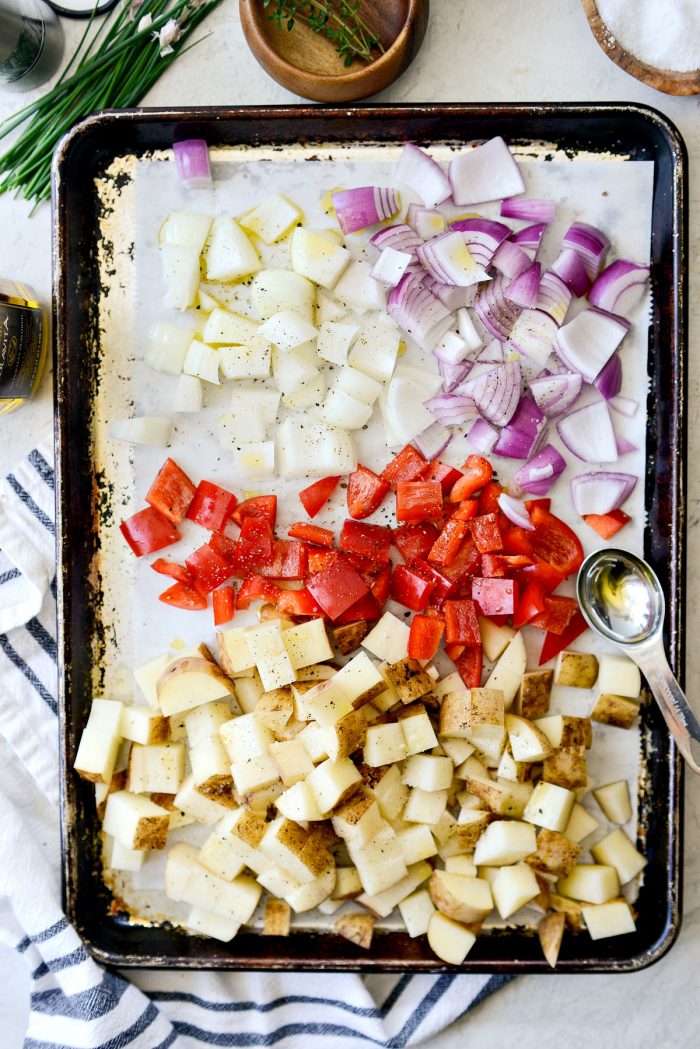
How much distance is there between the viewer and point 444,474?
1.95 m

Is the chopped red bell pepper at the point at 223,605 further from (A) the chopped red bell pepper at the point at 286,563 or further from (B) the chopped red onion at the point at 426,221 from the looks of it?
(B) the chopped red onion at the point at 426,221

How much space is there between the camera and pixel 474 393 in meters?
1.94

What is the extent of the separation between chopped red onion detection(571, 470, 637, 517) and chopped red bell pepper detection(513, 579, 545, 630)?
0.20 m

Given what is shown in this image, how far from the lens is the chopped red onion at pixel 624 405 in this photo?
1956mm

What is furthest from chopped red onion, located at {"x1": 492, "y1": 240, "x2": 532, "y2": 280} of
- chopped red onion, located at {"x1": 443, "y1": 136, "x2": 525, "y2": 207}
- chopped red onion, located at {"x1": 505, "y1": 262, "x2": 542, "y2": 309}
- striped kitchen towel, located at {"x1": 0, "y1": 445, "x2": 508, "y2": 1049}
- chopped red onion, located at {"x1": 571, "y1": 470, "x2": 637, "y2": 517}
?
striped kitchen towel, located at {"x1": 0, "y1": 445, "x2": 508, "y2": 1049}

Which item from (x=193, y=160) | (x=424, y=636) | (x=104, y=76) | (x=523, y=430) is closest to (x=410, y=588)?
(x=424, y=636)

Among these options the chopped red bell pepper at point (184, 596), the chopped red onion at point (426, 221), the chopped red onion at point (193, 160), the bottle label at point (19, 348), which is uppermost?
the chopped red onion at point (193, 160)

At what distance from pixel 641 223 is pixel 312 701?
126 centimetres

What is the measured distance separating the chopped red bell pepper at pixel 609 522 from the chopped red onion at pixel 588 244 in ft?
1.72

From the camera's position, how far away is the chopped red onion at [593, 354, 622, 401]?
192cm

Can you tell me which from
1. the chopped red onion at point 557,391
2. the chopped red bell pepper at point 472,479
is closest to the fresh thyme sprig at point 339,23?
the chopped red onion at point 557,391

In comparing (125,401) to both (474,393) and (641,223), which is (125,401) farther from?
(641,223)

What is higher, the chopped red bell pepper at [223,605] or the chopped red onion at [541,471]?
the chopped red bell pepper at [223,605]

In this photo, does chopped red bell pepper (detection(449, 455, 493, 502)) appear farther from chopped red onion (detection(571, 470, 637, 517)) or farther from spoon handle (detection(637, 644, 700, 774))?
spoon handle (detection(637, 644, 700, 774))
